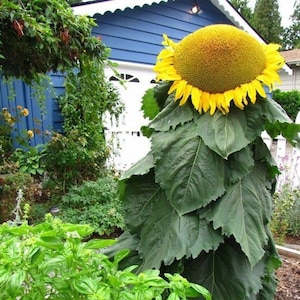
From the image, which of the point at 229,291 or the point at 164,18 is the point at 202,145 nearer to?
the point at 229,291

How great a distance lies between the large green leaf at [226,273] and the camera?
1084mm

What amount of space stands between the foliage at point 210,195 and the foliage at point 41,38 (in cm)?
196

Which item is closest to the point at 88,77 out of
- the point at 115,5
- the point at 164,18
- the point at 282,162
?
the point at 115,5

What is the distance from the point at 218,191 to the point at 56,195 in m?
3.21

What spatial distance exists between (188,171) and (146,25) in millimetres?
5501

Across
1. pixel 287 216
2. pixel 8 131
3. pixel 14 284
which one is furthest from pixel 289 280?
pixel 8 131

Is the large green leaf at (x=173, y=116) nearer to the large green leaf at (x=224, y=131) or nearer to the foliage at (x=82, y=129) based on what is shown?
the large green leaf at (x=224, y=131)

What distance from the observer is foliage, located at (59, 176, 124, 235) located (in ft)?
10.4

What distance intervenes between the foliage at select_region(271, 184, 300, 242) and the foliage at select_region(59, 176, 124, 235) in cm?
142

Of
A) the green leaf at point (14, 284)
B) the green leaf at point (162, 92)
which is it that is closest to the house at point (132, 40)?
the green leaf at point (162, 92)

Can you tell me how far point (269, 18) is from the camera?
24594 mm

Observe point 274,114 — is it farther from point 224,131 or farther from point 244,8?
point 244,8

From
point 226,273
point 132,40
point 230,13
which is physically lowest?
point 226,273

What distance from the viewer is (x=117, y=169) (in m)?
4.75
